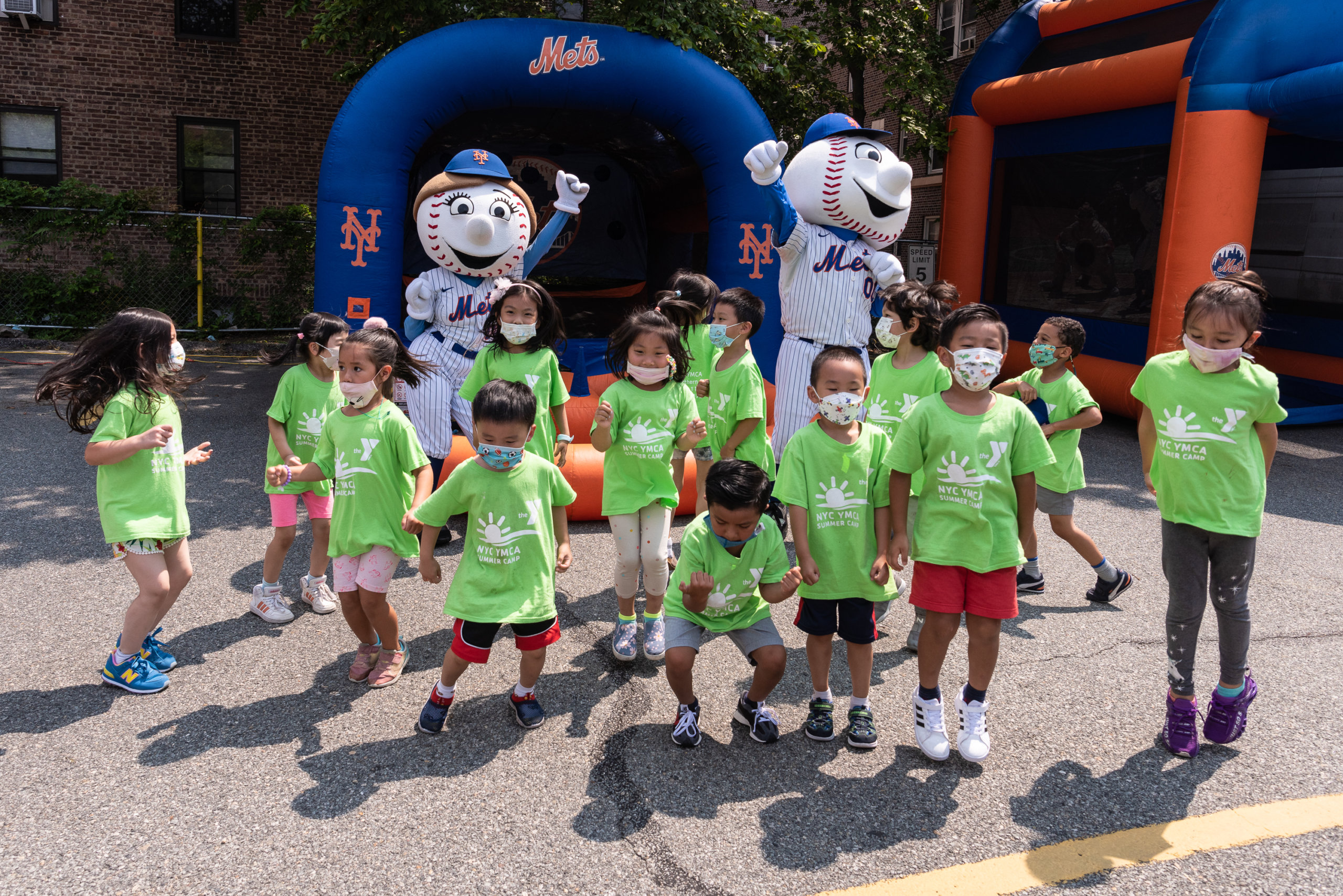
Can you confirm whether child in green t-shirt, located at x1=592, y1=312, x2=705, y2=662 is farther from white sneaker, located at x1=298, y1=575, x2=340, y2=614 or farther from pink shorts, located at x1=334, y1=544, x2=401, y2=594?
white sneaker, located at x1=298, y1=575, x2=340, y2=614

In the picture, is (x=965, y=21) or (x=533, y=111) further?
(x=965, y=21)

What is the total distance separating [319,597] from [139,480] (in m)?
1.19

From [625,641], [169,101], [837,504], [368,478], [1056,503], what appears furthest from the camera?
[169,101]

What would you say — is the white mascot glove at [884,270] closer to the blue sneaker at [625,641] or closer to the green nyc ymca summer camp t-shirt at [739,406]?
the green nyc ymca summer camp t-shirt at [739,406]

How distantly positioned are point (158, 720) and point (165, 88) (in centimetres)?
1472

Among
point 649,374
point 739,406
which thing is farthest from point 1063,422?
point 649,374

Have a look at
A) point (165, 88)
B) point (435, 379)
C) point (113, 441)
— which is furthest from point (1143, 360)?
point (165, 88)

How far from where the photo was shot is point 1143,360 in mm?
9500

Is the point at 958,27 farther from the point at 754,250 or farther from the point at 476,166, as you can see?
the point at 476,166

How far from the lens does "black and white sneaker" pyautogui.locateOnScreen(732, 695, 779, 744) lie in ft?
11.1

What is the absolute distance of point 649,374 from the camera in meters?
3.96

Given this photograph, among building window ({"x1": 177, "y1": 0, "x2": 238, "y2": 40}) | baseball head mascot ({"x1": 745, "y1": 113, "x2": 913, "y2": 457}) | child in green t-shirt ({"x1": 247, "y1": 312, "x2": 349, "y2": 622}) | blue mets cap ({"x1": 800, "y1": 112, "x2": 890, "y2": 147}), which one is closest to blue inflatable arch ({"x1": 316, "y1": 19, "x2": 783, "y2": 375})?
blue mets cap ({"x1": 800, "y1": 112, "x2": 890, "y2": 147})

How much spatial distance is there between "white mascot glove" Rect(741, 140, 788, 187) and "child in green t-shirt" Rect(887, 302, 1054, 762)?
203 cm

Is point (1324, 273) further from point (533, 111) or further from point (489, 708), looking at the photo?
point (489, 708)
